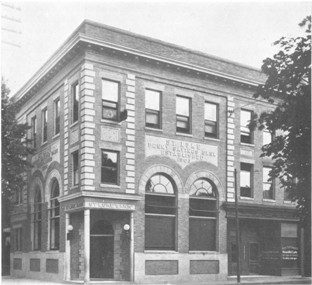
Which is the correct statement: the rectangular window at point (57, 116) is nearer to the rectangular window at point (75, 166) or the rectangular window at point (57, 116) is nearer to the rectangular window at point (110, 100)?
the rectangular window at point (75, 166)

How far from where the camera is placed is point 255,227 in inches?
1204

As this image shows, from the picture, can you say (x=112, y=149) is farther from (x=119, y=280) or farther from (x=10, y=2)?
(x=10, y=2)

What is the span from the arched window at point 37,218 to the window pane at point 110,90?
28.8 ft

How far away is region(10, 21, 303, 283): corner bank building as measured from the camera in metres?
24.7

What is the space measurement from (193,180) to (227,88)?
5826 mm

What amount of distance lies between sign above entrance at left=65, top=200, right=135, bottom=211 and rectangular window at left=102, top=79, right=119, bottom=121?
4.13 m

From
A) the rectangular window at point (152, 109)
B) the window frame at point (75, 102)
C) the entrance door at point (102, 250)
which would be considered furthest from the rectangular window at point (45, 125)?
the entrance door at point (102, 250)

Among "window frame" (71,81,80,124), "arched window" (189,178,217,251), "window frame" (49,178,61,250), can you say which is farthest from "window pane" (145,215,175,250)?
"window frame" (71,81,80,124)

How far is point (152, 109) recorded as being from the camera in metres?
26.9

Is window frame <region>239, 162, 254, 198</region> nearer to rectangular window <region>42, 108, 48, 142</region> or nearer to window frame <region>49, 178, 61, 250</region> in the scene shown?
window frame <region>49, 178, 61, 250</region>

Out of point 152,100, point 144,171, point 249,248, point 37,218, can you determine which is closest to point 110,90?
point 152,100

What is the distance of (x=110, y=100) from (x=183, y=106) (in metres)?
4.51

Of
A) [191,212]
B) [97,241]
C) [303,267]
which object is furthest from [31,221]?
[303,267]

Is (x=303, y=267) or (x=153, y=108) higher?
(x=153, y=108)
